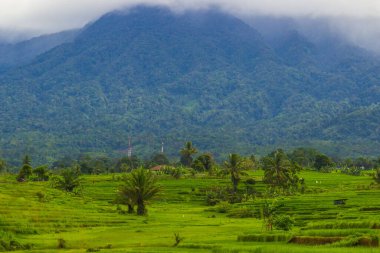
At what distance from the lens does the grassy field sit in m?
Answer: 42.5

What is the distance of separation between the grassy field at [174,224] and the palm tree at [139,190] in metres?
2.31

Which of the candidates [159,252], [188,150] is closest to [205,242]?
[159,252]

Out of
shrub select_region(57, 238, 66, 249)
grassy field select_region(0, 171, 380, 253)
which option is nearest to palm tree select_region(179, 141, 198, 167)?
grassy field select_region(0, 171, 380, 253)

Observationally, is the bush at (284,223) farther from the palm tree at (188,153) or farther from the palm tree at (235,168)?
the palm tree at (188,153)

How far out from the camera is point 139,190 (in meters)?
75.2

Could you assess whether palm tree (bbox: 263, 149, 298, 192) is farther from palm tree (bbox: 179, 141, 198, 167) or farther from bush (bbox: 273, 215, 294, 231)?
bush (bbox: 273, 215, 294, 231)

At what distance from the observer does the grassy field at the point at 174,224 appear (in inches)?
1672

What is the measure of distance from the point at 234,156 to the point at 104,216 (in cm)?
4109

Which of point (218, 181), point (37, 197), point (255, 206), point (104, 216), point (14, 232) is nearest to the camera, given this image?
point (14, 232)

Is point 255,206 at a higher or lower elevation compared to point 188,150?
lower

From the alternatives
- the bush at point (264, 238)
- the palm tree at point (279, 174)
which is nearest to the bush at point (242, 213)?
the palm tree at point (279, 174)

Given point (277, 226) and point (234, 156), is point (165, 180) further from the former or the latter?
point (277, 226)

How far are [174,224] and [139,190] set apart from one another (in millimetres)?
13321

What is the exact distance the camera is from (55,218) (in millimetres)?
63375
